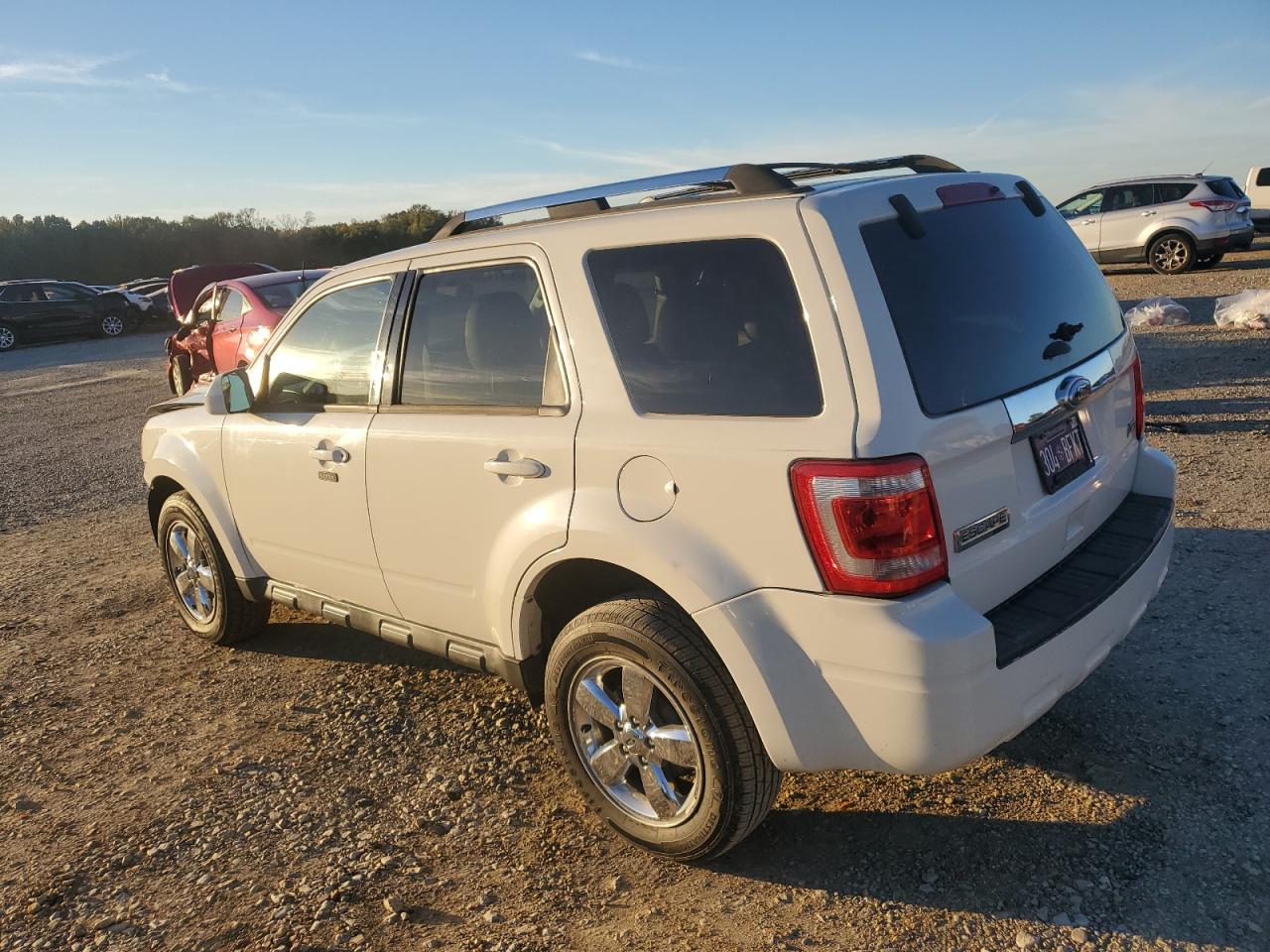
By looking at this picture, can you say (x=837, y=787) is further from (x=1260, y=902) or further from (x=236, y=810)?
(x=236, y=810)

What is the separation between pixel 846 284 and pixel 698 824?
156cm

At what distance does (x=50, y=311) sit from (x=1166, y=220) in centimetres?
2656

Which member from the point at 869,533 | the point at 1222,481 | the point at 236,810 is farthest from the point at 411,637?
the point at 1222,481

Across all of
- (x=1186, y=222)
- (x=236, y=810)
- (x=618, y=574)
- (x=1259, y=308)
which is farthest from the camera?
(x=1186, y=222)

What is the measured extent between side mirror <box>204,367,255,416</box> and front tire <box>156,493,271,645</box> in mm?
688

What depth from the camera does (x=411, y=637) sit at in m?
3.79

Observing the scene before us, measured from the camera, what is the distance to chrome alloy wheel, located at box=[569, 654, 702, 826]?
287 cm

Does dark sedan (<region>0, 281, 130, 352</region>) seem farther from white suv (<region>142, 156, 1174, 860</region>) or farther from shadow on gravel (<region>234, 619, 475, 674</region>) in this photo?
white suv (<region>142, 156, 1174, 860</region>)

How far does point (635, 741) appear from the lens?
297 centimetres

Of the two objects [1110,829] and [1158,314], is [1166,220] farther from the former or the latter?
[1110,829]

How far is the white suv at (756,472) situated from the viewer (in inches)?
95.3

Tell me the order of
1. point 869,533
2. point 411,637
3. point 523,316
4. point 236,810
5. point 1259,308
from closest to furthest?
point 869,533
point 523,316
point 236,810
point 411,637
point 1259,308

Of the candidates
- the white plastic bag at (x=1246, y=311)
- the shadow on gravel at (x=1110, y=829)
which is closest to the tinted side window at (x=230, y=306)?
the shadow on gravel at (x=1110, y=829)

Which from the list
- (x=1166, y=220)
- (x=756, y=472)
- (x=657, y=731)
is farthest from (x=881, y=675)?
(x=1166, y=220)
